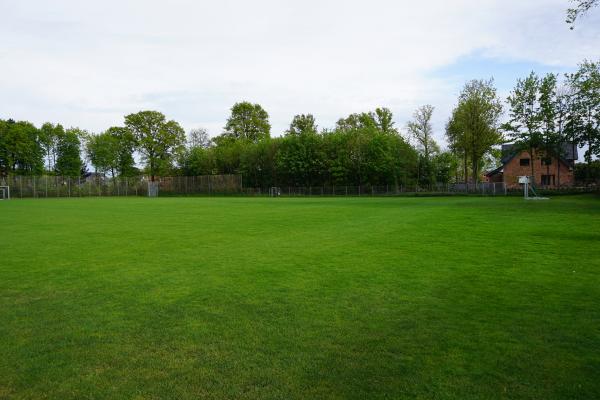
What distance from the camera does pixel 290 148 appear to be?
67312 mm

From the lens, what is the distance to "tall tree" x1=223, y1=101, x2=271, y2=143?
83.8 metres

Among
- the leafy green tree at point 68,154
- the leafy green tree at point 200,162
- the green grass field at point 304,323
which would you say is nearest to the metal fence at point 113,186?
the leafy green tree at point 200,162

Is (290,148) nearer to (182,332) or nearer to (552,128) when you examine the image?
(552,128)

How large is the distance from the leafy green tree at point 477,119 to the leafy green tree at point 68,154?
223 ft

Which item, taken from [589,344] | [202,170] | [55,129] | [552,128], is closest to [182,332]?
[589,344]

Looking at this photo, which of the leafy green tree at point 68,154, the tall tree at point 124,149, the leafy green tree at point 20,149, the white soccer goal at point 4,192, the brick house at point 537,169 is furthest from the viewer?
the tall tree at point 124,149

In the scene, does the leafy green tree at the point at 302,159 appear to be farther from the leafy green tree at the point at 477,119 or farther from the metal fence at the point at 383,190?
the leafy green tree at the point at 477,119

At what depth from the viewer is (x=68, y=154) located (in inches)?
3187

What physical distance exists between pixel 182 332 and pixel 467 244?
8.26m

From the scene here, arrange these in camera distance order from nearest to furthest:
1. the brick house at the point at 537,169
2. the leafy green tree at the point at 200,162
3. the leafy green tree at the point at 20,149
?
the brick house at the point at 537,169
the leafy green tree at the point at 20,149
the leafy green tree at the point at 200,162

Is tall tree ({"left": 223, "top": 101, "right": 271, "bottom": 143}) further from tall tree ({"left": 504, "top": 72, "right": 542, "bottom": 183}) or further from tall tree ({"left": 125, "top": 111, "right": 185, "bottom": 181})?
tall tree ({"left": 504, "top": 72, "right": 542, "bottom": 183})

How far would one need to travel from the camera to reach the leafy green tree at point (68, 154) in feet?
264

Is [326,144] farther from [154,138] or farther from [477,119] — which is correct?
[154,138]

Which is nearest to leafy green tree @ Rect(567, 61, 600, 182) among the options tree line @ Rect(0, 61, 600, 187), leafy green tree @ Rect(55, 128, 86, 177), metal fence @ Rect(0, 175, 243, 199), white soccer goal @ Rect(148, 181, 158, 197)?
tree line @ Rect(0, 61, 600, 187)
